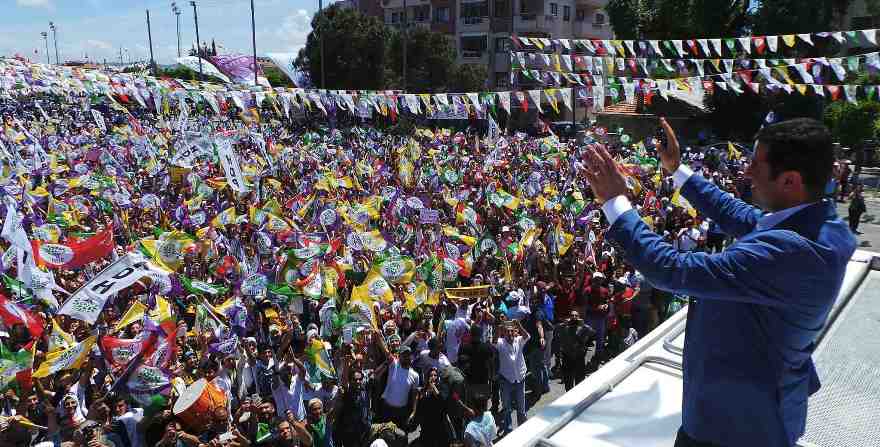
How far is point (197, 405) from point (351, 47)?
117 ft

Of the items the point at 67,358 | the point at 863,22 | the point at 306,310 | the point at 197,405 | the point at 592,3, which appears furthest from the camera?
the point at 592,3

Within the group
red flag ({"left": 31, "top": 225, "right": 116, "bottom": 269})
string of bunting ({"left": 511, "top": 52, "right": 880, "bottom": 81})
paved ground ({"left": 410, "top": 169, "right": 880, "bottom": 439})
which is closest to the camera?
red flag ({"left": 31, "top": 225, "right": 116, "bottom": 269})

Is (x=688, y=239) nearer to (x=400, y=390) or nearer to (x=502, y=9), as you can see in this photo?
(x=400, y=390)

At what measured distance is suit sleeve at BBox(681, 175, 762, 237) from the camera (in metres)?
2.30

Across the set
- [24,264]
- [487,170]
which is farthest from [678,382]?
[487,170]

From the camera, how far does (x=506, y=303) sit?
8219mm

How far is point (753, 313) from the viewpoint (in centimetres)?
170

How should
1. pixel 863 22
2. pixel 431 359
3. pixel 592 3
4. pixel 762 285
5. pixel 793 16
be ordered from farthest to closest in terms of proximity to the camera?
pixel 592 3, pixel 863 22, pixel 793 16, pixel 431 359, pixel 762 285

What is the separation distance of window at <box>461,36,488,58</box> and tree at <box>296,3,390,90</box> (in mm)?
8831

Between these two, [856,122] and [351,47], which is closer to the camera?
[856,122]

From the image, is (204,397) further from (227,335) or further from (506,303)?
(506,303)

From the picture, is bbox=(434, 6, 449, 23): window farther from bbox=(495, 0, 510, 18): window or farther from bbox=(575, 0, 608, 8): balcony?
bbox=(575, 0, 608, 8): balcony

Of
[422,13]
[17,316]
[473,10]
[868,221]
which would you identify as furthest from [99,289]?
[422,13]

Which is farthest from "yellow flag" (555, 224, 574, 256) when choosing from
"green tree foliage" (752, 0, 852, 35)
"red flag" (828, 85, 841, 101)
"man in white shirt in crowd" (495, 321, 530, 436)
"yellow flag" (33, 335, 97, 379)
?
"green tree foliage" (752, 0, 852, 35)
